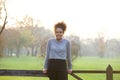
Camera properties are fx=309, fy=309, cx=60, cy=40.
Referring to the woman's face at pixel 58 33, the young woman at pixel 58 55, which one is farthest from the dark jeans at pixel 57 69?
the woman's face at pixel 58 33

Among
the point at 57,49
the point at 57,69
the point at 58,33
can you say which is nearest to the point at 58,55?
the point at 57,49

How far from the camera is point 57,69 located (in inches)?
230

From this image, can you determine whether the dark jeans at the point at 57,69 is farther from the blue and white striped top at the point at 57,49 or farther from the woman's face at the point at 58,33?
the woman's face at the point at 58,33

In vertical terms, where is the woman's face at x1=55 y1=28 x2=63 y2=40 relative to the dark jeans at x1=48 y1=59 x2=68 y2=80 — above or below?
above

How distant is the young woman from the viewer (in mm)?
5820

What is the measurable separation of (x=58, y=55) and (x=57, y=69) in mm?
268

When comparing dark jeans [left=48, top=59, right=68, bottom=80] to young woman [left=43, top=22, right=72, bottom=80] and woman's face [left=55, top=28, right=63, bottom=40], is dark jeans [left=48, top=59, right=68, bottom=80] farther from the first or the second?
woman's face [left=55, top=28, right=63, bottom=40]

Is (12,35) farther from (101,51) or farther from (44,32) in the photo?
(101,51)

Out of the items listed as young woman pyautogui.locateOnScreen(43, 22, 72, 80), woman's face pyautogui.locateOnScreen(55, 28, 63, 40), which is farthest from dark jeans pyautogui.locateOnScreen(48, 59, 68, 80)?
woman's face pyautogui.locateOnScreen(55, 28, 63, 40)

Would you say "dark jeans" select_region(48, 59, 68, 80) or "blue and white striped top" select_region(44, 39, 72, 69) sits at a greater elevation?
"blue and white striped top" select_region(44, 39, 72, 69)

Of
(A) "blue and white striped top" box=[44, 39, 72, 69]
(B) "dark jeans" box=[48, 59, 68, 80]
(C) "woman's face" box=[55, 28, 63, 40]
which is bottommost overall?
(B) "dark jeans" box=[48, 59, 68, 80]

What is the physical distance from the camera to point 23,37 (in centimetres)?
8469

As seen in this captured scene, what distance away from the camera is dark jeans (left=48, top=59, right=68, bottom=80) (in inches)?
229

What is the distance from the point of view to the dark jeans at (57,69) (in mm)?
5816
